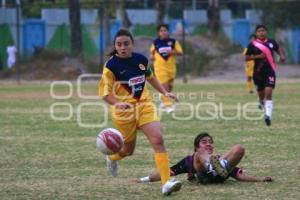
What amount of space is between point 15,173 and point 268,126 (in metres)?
6.99

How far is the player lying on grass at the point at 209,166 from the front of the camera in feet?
32.4

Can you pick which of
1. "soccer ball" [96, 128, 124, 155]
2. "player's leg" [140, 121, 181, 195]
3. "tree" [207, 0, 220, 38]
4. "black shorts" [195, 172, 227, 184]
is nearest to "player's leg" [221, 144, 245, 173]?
"black shorts" [195, 172, 227, 184]

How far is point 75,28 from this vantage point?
141ft

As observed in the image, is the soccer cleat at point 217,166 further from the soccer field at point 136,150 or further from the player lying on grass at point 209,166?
the soccer field at point 136,150

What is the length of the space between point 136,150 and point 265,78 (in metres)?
5.26

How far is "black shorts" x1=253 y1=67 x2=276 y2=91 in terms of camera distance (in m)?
17.6

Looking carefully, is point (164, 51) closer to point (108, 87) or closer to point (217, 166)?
point (108, 87)

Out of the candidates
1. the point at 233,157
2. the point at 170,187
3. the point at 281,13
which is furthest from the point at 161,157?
the point at 281,13

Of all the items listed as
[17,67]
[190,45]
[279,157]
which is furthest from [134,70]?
[190,45]

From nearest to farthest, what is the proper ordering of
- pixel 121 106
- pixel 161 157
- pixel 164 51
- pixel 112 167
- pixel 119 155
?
pixel 161 157
pixel 121 106
pixel 119 155
pixel 112 167
pixel 164 51

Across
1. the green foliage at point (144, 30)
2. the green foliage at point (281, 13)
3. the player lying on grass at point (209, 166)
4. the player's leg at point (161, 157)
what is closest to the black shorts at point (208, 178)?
the player lying on grass at point (209, 166)

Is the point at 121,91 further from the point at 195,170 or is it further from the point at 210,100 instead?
the point at 210,100

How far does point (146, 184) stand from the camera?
1016 cm

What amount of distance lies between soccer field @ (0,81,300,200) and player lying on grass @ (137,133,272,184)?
11 cm
